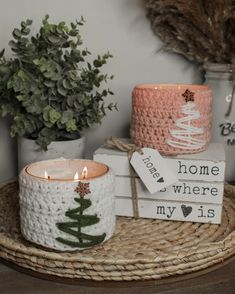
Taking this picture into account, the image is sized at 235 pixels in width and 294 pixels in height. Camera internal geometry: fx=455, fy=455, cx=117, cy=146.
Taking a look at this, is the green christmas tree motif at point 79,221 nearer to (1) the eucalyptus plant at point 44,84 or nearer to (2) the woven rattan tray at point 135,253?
(2) the woven rattan tray at point 135,253

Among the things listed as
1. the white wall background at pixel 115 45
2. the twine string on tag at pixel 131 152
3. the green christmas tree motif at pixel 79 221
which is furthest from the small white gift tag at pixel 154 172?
the white wall background at pixel 115 45

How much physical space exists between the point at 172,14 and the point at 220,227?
402 millimetres

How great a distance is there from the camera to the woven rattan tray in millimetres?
540

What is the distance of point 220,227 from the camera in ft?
2.22

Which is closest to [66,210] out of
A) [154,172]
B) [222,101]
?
[154,172]

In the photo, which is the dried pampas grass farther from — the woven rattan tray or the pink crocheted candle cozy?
the woven rattan tray

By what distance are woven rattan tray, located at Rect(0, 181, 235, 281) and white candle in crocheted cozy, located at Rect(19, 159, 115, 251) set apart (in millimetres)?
17

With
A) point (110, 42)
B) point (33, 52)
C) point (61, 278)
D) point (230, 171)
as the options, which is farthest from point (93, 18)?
point (61, 278)

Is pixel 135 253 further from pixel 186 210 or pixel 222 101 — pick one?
pixel 222 101

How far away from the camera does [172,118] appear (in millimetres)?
676

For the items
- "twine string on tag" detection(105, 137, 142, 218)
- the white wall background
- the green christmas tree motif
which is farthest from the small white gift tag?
the white wall background

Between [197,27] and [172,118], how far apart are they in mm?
241

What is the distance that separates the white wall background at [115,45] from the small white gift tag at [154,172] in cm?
26

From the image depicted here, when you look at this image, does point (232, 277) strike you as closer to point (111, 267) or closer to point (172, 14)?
point (111, 267)
